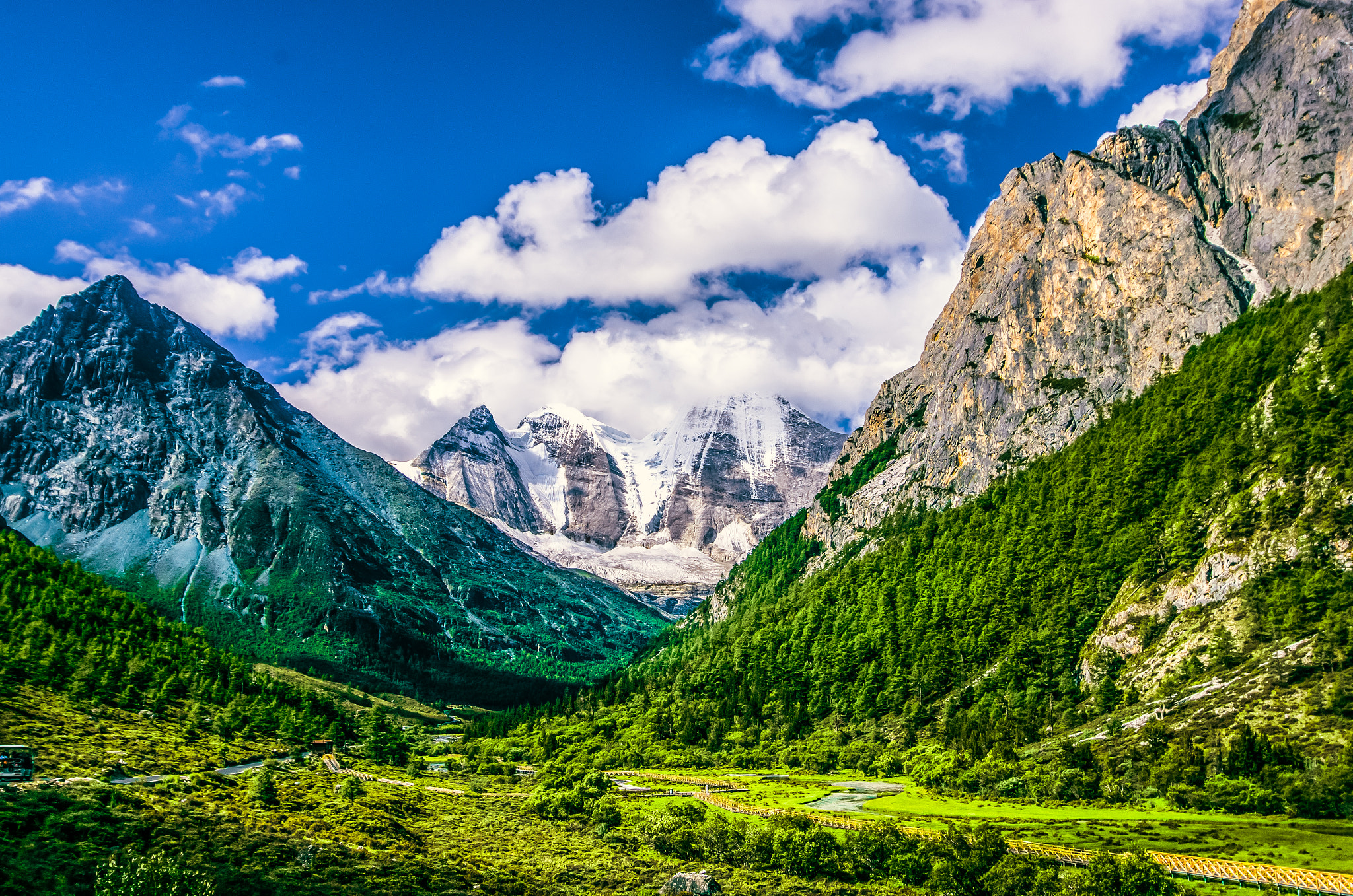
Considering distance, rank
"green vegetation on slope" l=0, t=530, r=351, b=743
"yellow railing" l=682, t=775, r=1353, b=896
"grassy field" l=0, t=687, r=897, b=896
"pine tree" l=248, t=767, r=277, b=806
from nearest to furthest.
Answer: "grassy field" l=0, t=687, r=897, b=896
"yellow railing" l=682, t=775, r=1353, b=896
"pine tree" l=248, t=767, r=277, b=806
"green vegetation on slope" l=0, t=530, r=351, b=743

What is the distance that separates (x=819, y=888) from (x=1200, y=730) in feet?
206

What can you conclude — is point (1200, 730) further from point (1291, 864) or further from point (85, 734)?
point (85, 734)

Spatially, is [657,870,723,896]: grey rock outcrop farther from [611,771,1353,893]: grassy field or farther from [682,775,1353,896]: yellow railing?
[611,771,1353,893]: grassy field

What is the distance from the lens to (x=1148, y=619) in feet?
454

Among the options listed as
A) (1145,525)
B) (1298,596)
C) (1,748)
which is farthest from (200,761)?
(1145,525)

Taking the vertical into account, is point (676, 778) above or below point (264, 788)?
below

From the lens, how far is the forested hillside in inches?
4018

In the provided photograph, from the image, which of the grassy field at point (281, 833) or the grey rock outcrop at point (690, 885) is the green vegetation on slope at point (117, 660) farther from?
the grey rock outcrop at point (690, 885)

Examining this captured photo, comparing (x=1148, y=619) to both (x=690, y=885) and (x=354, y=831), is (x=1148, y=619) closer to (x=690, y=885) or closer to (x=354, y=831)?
(x=690, y=885)

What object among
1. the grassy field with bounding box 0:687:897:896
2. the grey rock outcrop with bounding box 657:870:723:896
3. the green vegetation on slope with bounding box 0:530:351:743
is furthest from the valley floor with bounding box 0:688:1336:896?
the green vegetation on slope with bounding box 0:530:351:743

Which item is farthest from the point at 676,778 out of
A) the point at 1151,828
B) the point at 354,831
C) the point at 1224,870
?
the point at 1224,870

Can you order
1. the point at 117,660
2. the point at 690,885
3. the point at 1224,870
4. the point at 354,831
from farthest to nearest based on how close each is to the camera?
the point at 117,660
the point at 354,831
the point at 690,885
the point at 1224,870

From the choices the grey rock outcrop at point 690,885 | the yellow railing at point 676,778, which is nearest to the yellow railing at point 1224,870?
the grey rock outcrop at point 690,885

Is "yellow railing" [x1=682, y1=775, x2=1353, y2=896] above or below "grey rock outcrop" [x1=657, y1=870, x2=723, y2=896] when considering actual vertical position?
above
